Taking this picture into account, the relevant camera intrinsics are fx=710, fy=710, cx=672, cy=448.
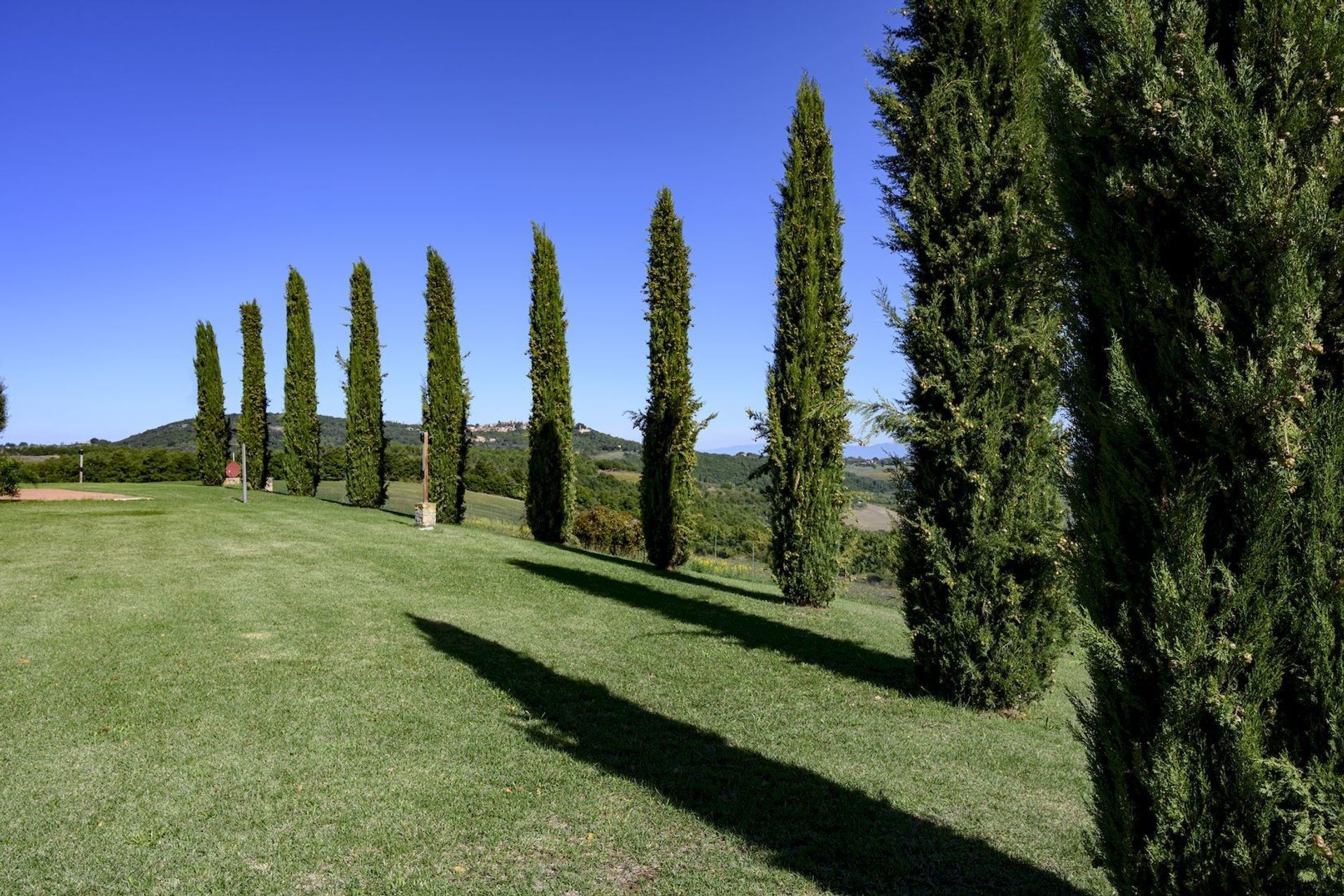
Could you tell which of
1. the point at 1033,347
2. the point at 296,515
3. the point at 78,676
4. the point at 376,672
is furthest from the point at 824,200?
the point at 296,515

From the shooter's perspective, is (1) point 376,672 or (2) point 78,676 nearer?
(2) point 78,676

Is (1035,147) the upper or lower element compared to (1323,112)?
upper

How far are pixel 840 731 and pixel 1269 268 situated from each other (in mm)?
4882

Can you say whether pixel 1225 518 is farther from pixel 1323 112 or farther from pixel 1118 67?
pixel 1118 67

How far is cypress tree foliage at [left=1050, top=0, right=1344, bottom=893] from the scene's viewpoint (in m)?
2.38

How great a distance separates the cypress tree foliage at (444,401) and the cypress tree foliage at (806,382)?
12.7 meters

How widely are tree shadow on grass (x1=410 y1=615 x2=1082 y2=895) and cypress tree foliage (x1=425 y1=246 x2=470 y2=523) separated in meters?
16.2

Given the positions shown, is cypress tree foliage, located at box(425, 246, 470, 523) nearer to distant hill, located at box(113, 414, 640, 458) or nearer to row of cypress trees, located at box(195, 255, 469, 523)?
row of cypress trees, located at box(195, 255, 469, 523)

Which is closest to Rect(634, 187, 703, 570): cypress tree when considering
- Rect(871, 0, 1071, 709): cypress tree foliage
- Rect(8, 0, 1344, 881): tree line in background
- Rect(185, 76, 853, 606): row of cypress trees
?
Rect(185, 76, 853, 606): row of cypress trees

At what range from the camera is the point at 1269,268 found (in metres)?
2.44

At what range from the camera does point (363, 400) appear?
2438cm

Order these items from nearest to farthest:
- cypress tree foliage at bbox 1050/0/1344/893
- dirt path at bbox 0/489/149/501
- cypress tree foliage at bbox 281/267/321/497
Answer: cypress tree foliage at bbox 1050/0/1344/893 < dirt path at bbox 0/489/149/501 < cypress tree foliage at bbox 281/267/321/497

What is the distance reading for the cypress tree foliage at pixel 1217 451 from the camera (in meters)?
2.38

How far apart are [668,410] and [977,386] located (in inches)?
420
